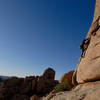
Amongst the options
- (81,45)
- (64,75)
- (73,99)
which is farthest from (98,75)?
(64,75)

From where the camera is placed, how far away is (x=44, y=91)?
3738 cm

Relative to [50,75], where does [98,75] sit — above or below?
below

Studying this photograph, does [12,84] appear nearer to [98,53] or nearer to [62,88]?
[62,88]

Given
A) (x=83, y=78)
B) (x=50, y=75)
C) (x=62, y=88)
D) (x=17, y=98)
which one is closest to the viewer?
(x=83, y=78)

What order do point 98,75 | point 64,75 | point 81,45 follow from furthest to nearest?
1. point 64,75
2. point 81,45
3. point 98,75

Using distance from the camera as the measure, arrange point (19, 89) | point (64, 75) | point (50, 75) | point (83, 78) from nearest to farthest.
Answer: point (83, 78)
point (64, 75)
point (19, 89)
point (50, 75)

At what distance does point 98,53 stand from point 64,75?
18798mm

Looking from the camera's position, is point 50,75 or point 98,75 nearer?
point 98,75

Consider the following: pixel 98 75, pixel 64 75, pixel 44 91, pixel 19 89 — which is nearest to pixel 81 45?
pixel 98 75

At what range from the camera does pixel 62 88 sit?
63.5 feet

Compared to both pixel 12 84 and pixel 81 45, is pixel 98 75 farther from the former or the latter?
pixel 12 84

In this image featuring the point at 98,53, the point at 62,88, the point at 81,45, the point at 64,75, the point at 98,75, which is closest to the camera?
the point at 98,75

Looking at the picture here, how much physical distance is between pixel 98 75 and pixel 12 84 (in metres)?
38.7

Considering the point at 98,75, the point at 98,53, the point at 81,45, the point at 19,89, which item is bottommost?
the point at 19,89
